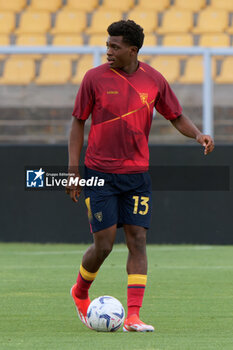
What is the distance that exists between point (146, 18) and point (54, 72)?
504cm

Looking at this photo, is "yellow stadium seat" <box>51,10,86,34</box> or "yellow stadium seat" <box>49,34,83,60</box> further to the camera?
"yellow stadium seat" <box>51,10,86,34</box>

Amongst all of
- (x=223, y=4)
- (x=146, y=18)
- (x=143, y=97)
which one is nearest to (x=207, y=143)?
(x=143, y=97)

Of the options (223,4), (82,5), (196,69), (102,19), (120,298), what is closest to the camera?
(120,298)

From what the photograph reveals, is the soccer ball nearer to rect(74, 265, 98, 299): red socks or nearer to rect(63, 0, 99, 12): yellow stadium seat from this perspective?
rect(74, 265, 98, 299): red socks

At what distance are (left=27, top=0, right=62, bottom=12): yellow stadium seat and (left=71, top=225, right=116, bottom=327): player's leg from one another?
12639 mm

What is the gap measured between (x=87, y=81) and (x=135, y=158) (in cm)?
60

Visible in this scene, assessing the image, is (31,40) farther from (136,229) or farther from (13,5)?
(136,229)

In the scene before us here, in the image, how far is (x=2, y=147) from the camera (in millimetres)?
12656

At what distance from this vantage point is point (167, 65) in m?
12.9

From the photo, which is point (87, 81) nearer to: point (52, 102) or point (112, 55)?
point (112, 55)

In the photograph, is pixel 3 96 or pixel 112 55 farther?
pixel 3 96

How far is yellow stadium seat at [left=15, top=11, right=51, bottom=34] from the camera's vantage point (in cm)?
1744

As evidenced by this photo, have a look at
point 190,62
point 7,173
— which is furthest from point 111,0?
point 7,173

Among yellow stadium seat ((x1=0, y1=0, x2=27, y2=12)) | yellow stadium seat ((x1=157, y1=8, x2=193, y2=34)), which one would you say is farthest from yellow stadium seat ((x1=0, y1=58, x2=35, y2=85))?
yellow stadium seat ((x1=0, y1=0, x2=27, y2=12))
